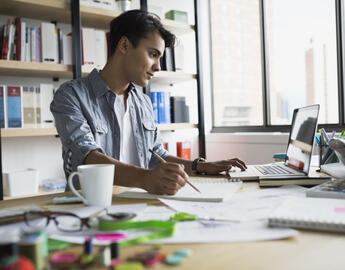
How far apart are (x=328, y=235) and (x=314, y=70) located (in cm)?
248

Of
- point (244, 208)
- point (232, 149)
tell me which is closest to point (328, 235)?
point (244, 208)

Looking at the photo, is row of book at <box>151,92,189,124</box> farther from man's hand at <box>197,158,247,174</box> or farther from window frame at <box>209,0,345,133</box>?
man's hand at <box>197,158,247,174</box>

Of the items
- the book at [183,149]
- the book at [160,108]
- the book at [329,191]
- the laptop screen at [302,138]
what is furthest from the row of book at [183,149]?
the book at [329,191]

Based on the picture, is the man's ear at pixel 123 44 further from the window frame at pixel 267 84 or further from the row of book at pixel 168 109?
the window frame at pixel 267 84

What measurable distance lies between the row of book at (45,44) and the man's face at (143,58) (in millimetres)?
→ 868

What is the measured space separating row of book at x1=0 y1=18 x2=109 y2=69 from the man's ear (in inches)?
32.2

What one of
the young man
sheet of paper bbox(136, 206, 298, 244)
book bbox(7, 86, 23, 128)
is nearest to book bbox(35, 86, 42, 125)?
book bbox(7, 86, 23, 128)

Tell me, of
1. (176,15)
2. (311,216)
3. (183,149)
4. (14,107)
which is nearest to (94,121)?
(14,107)

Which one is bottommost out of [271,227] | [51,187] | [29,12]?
[51,187]

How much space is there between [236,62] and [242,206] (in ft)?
9.65

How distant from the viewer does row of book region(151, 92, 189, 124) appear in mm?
2898

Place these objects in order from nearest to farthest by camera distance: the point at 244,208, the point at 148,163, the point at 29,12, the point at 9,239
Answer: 1. the point at 9,239
2. the point at 244,208
3. the point at 148,163
4. the point at 29,12

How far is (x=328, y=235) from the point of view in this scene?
620 mm

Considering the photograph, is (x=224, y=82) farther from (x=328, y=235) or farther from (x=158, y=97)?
(x=328, y=235)
